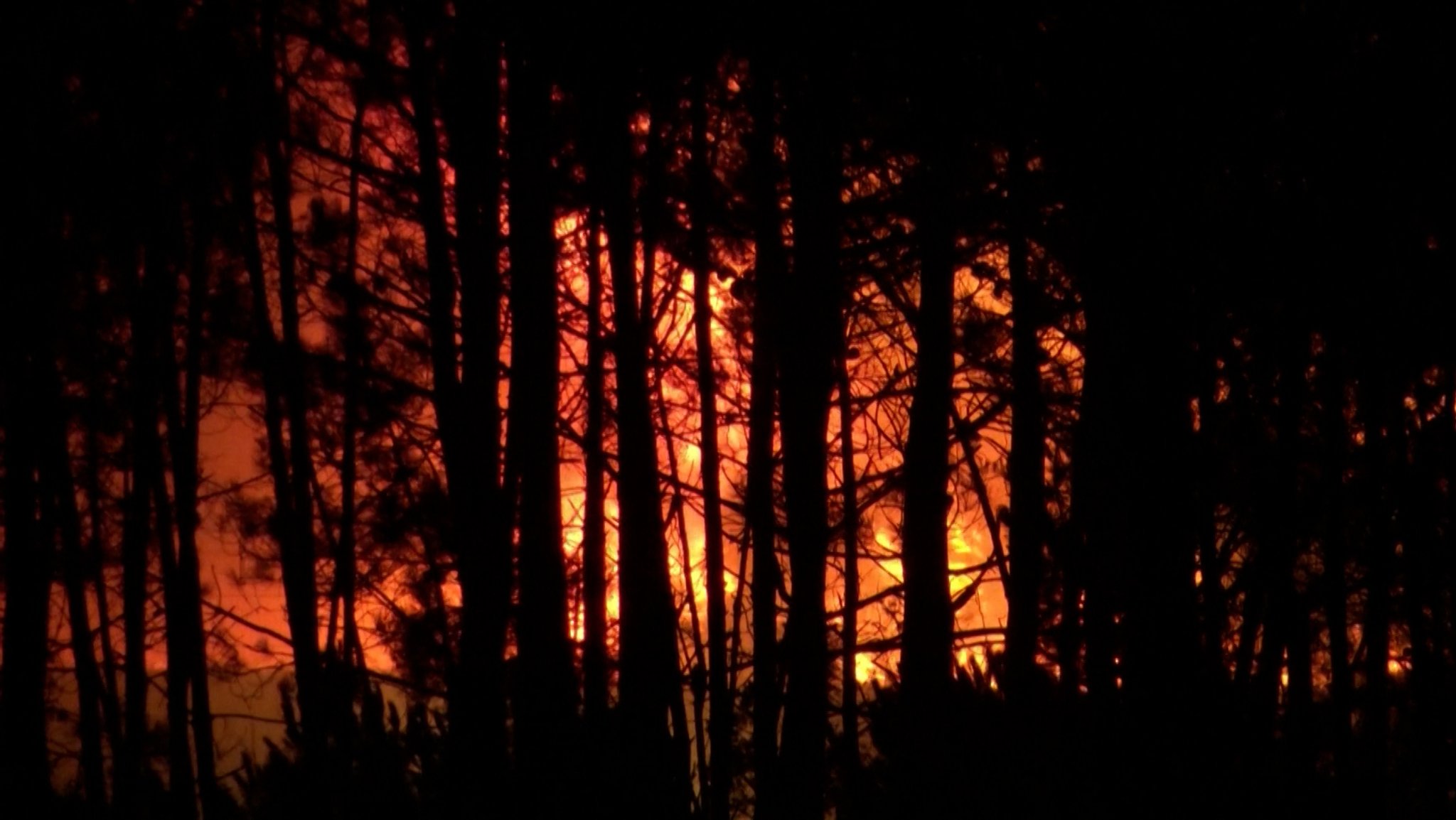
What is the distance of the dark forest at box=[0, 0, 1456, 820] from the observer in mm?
6160

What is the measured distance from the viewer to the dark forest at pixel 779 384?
616 centimetres

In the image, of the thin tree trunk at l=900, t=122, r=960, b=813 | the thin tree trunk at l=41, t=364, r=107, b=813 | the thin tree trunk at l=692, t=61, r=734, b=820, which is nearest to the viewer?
the thin tree trunk at l=900, t=122, r=960, b=813

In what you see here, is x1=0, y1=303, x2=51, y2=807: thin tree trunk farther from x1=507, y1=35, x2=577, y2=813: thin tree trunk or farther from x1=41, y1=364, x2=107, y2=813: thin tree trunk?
x1=507, y1=35, x2=577, y2=813: thin tree trunk

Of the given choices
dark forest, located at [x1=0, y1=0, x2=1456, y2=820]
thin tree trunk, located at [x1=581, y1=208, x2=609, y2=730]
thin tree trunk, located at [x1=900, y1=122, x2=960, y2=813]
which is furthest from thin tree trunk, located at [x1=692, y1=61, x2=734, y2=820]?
thin tree trunk, located at [x1=900, y1=122, x2=960, y2=813]

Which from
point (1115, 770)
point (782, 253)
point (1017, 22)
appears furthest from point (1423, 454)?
point (782, 253)

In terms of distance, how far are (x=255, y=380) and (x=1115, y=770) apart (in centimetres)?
A: 703

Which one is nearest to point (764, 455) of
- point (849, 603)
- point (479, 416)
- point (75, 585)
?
point (479, 416)

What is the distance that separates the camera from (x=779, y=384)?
7383 mm

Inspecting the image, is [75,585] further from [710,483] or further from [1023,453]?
[1023,453]

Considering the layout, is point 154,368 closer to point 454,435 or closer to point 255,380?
point 255,380

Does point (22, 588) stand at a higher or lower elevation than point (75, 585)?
lower

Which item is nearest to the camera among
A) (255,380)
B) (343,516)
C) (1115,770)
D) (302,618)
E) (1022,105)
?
(1115,770)

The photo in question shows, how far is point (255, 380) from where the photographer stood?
10555 mm

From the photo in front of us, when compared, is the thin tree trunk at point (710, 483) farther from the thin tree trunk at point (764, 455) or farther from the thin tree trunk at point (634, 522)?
the thin tree trunk at point (764, 455)
